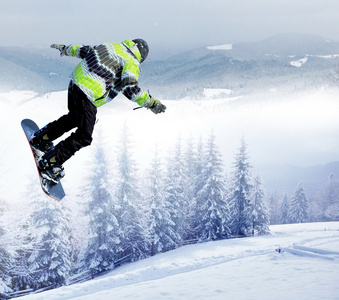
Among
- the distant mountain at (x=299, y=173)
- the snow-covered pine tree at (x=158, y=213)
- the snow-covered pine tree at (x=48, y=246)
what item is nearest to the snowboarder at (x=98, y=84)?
the snow-covered pine tree at (x=48, y=246)

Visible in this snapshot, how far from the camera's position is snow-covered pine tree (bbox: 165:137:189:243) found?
87.7ft

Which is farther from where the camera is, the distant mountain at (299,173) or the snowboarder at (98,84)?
the distant mountain at (299,173)

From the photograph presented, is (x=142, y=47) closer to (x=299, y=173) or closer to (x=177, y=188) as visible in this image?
(x=177, y=188)

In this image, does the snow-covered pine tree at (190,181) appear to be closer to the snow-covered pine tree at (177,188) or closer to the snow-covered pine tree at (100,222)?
the snow-covered pine tree at (177,188)

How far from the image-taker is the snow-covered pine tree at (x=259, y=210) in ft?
94.4

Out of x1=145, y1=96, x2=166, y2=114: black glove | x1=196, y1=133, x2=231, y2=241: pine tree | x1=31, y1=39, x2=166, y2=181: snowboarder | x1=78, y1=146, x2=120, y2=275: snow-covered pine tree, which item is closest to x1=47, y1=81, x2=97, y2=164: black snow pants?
x1=31, y1=39, x2=166, y2=181: snowboarder

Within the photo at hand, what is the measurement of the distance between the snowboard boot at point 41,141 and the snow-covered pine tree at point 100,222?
18392 mm

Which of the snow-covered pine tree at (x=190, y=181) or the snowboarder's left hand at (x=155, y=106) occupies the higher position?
the snowboarder's left hand at (x=155, y=106)

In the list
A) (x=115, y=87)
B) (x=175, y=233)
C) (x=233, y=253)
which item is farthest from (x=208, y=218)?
(x=115, y=87)

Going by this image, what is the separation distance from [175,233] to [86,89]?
2350 cm

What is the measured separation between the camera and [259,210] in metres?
29.0

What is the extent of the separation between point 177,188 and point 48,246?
1135 cm

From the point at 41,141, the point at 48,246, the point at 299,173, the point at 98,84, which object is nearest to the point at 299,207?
the point at 48,246

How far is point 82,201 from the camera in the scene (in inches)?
939
